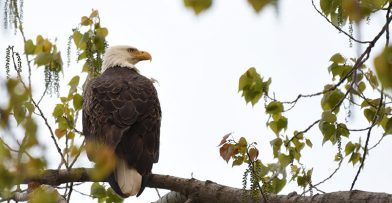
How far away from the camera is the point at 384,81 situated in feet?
6.35

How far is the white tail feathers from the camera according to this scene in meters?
5.49

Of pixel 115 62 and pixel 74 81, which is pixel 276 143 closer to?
pixel 74 81

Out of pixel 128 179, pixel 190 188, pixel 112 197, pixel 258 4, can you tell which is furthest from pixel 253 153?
pixel 258 4

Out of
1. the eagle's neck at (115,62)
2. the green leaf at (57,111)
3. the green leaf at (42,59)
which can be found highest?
the eagle's neck at (115,62)

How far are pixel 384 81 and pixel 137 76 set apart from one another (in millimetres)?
5135

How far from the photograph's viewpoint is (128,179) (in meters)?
5.55

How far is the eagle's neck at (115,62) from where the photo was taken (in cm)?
792

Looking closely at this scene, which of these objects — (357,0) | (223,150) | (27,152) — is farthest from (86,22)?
(357,0)

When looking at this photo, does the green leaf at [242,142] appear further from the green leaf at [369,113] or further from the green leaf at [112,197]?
the green leaf at [112,197]

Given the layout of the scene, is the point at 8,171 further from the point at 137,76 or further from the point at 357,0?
the point at 137,76

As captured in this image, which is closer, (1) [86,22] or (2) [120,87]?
(1) [86,22]

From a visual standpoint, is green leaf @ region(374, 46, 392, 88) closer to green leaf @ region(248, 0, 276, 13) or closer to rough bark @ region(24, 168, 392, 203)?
green leaf @ region(248, 0, 276, 13)

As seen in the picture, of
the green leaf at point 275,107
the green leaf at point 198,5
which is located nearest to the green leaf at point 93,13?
the green leaf at point 275,107

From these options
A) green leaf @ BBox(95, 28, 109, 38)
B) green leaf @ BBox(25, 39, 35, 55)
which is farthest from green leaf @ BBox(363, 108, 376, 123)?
green leaf @ BBox(25, 39, 35, 55)
